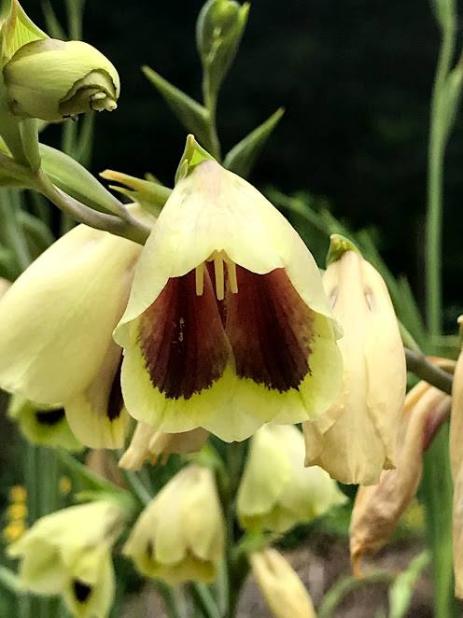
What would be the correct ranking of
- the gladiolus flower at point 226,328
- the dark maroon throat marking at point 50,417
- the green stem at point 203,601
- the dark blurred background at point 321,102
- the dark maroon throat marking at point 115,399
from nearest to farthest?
the gladiolus flower at point 226,328
the dark maroon throat marking at point 115,399
the dark maroon throat marking at point 50,417
the green stem at point 203,601
the dark blurred background at point 321,102

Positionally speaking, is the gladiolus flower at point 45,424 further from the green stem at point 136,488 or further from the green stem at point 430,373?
the green stem at point 430,373

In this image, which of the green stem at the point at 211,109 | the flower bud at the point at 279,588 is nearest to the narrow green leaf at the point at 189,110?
the green stem at the point at 211,109

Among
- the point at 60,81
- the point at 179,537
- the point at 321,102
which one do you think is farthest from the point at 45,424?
the point at 321,102

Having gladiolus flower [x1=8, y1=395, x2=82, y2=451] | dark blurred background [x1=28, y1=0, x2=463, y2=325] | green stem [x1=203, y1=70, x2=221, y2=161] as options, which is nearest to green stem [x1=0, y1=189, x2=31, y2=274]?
gladiolus flower [x1=8, y1=395, x2=82, y2=451]

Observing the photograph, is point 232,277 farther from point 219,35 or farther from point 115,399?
point 219,35

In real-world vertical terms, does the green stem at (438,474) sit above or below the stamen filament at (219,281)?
below

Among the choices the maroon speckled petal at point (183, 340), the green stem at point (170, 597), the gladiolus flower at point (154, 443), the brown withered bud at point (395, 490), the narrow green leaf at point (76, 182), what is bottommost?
the green stem at point (170, 597)
